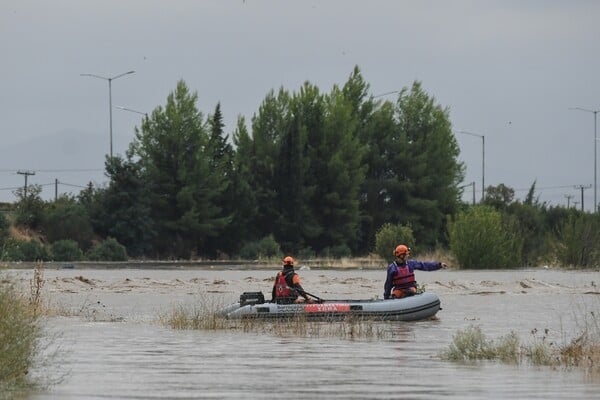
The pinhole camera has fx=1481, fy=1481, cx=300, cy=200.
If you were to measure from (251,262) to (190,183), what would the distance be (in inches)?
300

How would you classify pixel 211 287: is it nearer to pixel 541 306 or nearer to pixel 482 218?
pixel 541 306

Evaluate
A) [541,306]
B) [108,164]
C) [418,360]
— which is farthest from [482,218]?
[418,360]

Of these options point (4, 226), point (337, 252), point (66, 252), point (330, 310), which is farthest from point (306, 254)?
point (330, 310)

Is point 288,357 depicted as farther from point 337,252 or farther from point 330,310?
point 337,252

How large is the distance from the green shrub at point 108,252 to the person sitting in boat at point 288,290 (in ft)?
161

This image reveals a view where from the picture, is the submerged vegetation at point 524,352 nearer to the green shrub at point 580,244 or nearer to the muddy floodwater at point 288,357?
the muddy floodwater at point 288,357

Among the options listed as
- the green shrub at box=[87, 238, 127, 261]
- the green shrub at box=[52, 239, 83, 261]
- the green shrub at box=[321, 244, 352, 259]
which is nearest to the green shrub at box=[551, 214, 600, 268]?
the green shrub at box=[321, 244, 352, 259]

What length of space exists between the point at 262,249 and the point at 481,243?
23.7m

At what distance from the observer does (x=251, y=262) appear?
83875 millimetres

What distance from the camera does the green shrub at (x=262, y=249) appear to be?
3445 inches

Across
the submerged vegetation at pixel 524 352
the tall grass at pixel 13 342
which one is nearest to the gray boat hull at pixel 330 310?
the submerged vegetation at pixel 524 352

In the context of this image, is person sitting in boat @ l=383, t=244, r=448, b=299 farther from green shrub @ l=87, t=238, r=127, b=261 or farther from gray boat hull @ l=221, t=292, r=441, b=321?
green shrub @ l=87, t=238, r=127, b=261

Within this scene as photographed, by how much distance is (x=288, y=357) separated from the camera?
24.7 meters

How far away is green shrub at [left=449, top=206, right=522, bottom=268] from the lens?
65.8 metres
